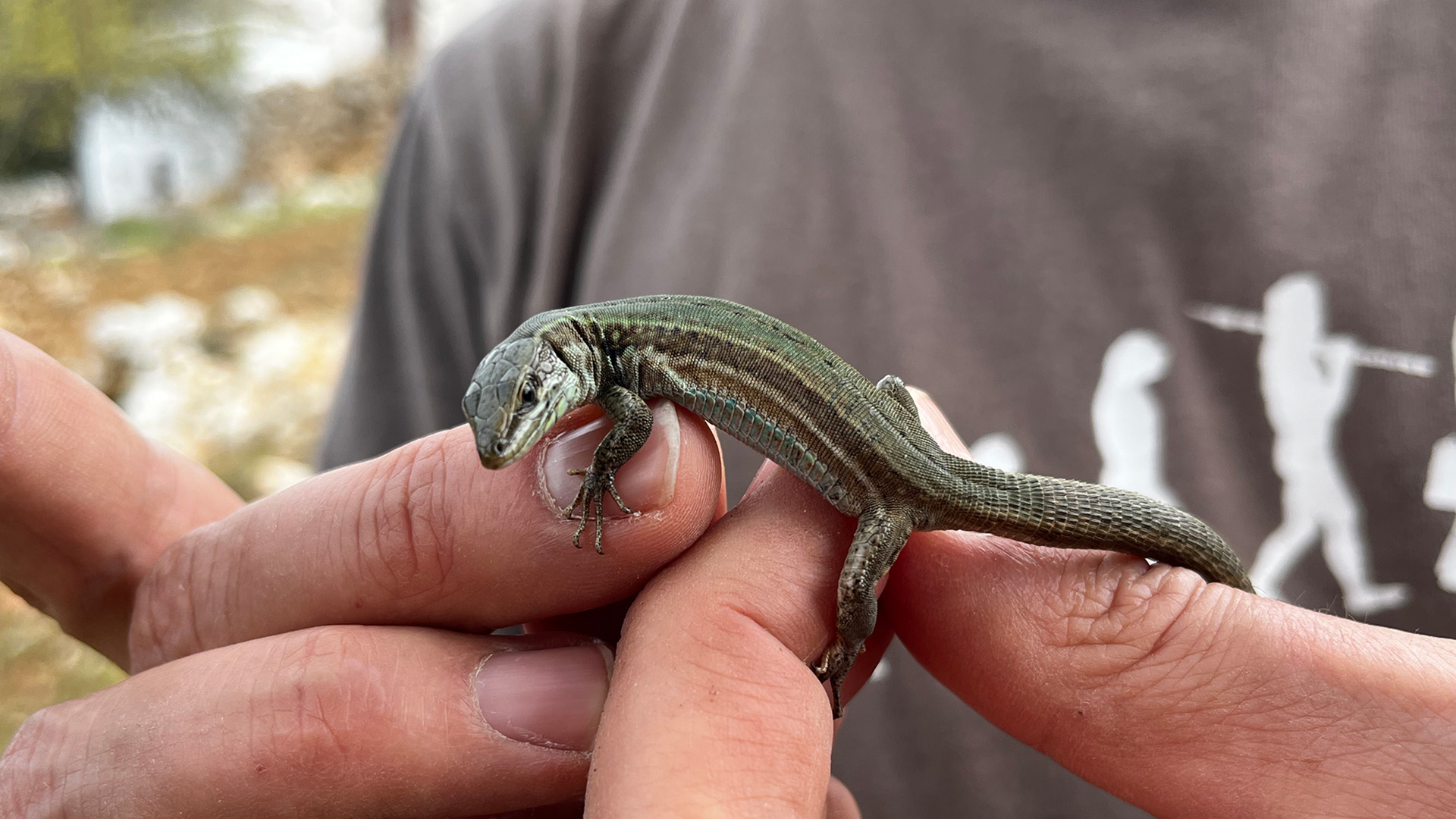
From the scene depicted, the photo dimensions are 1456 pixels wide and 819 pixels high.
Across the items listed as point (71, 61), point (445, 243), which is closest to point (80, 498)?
point (445, 243)

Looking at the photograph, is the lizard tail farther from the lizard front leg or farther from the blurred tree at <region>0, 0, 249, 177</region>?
the blurred tree at <region>0, 0, 249, 177</region>

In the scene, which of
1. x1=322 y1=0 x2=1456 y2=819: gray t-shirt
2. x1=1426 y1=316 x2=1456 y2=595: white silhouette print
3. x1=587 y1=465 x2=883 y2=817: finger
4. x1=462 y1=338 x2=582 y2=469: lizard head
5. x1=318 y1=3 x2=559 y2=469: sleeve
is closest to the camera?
x1=587 y1=465 x2=883 y2=817: finger

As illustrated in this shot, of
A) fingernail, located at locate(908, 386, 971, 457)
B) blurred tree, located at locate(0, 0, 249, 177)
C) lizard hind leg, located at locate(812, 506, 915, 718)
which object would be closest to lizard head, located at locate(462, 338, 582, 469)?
lizard hind leg, located at locate(812, 506, 915, 718)

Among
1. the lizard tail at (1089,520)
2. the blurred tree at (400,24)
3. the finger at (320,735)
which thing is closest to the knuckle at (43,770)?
the finger at (320,735)

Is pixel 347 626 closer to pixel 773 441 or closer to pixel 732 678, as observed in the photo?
pixel 732 678

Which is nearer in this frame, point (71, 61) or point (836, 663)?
point (836, 663)

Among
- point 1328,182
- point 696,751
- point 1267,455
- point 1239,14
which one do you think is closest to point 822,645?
→ point 696,751
